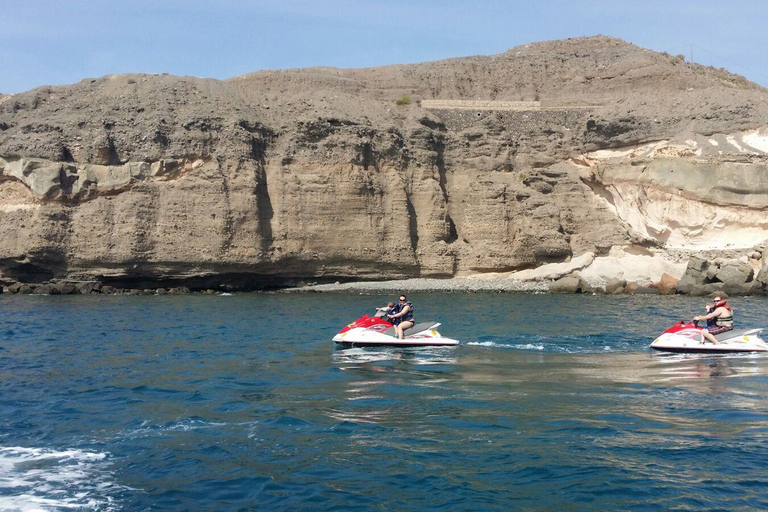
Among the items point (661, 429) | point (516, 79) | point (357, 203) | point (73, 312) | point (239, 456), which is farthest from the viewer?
point (516, 79)

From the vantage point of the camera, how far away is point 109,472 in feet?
31.1

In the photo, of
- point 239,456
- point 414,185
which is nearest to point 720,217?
point 414,185

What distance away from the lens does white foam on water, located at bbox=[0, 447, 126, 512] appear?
8.48m

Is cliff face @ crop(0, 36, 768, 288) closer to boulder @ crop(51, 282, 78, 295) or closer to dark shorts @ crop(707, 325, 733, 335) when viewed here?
boulder @ crop(51, 282, 78, 295)

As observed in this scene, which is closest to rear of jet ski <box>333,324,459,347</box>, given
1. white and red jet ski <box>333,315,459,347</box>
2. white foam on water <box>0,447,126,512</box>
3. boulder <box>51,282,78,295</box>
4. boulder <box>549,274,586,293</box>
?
white and red jet ski <box>333,315,459,347</box>

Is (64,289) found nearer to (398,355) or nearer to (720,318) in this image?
(398,355)

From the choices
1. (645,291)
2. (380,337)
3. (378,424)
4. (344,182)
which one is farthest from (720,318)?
(344,182)

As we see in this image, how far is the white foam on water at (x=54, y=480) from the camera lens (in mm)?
8484

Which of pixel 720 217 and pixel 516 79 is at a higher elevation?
pixel 516 79

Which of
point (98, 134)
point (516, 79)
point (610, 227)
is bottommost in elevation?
point (610, 227)

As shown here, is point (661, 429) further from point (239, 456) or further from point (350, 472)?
point (239, 456)

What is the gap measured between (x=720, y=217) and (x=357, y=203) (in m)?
→ 20.2

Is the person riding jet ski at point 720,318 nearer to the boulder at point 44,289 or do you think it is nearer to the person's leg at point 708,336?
the person's leg at point 708,336

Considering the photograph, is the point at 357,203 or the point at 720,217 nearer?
the point at 720,217
